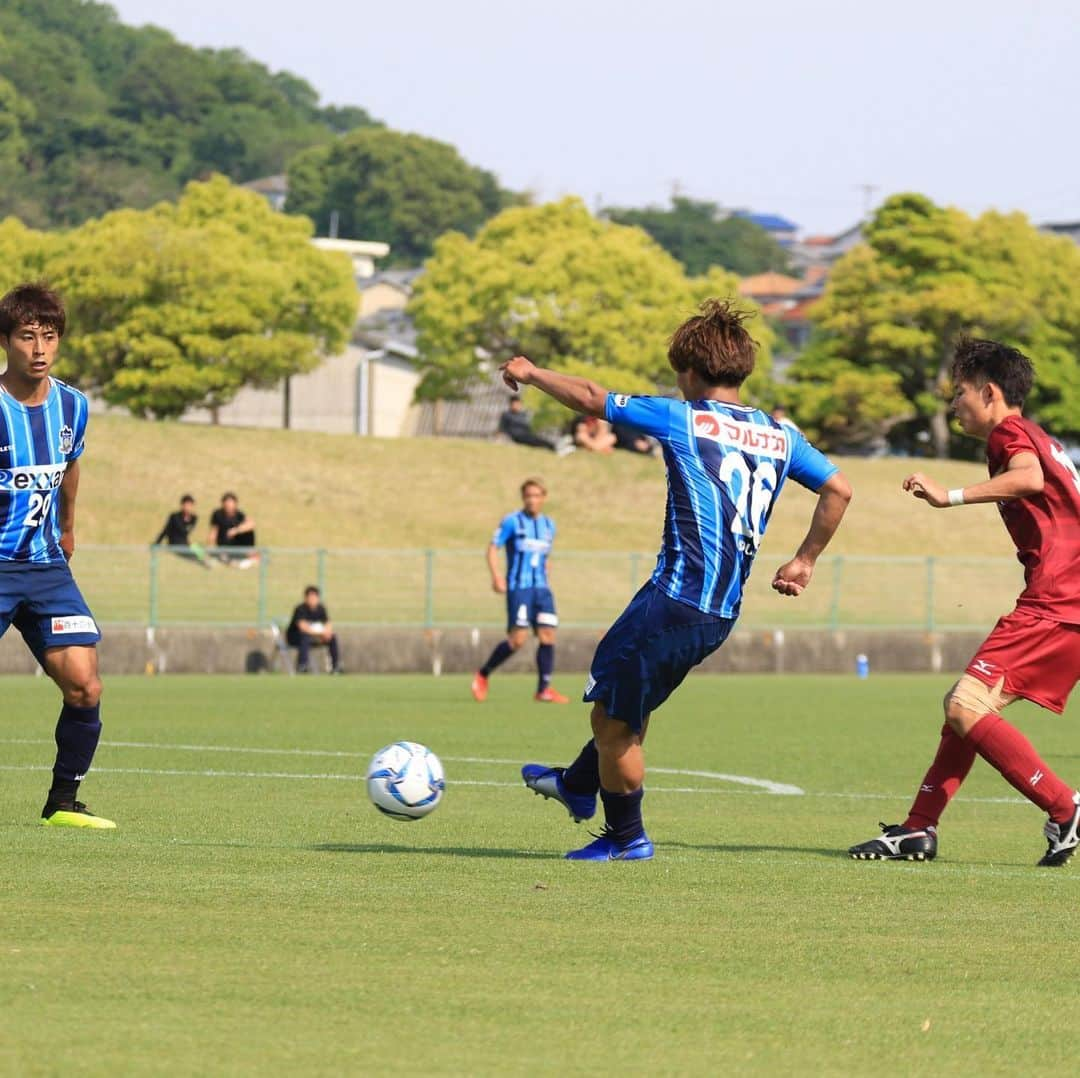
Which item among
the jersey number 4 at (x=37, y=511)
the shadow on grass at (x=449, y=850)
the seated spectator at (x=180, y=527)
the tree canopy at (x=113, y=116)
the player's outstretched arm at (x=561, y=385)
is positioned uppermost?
the tree canopy at (x=113, y=116)

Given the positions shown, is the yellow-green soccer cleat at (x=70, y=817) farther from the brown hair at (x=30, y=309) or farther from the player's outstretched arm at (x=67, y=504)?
the brown hair at (x=30, y=309)

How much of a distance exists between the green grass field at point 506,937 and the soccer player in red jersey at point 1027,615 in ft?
1.21

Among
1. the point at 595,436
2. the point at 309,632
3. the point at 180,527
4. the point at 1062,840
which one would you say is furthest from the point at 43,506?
the point at 595,436

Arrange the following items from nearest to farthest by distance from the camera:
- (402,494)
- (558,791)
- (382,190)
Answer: (558,791)
(402,494)
(382,190)

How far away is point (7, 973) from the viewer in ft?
17.7

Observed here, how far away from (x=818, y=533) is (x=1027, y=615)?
946 millimetres

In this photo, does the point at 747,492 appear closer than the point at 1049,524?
Yes

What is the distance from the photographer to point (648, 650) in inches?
307

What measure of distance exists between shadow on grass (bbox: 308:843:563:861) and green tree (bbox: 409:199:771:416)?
51096 millimetres

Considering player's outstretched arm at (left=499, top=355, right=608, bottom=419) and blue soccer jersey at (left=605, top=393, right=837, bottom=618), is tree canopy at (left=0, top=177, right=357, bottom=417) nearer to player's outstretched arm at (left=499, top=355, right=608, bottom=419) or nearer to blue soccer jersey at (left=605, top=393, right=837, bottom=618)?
blue soccer jersey at (left=605, top=393, right=837, bottom=618)

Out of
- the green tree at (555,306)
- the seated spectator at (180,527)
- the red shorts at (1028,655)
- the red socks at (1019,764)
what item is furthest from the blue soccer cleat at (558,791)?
the green tree at (555,306)

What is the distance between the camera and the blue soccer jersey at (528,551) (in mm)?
22750

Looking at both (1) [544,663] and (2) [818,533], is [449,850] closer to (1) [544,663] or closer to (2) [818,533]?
(2) [818,533]

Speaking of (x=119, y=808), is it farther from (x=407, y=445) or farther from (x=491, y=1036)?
(x=407, y=445)
